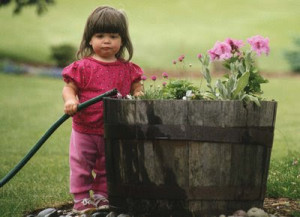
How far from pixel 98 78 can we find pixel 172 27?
97.2 feet

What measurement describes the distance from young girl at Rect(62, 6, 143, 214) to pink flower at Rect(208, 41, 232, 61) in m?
0.65

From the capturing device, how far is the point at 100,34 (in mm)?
4660

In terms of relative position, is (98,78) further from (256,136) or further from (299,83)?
(299,83)

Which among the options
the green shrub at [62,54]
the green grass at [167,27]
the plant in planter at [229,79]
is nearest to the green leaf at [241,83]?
the plant in planter at [229,79]

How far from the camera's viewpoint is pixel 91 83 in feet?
15.1

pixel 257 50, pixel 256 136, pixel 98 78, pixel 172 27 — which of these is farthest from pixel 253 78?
pixel 172 27

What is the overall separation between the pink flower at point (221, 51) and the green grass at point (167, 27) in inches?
812

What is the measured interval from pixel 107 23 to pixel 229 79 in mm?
1080

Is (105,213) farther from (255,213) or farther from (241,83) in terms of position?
(241,83)

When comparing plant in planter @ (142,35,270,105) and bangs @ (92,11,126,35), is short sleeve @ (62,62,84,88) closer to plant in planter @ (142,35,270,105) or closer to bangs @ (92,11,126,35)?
bangs @ (92,11,126,35)

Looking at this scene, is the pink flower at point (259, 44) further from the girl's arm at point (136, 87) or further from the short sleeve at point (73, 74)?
the short sleeve at point (73, 74)

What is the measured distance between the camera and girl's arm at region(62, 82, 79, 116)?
4340mm

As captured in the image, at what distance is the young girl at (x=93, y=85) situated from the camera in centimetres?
461

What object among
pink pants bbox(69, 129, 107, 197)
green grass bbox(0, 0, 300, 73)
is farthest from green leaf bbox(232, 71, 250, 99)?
green grass bbox(0, 0, 300, 73)
